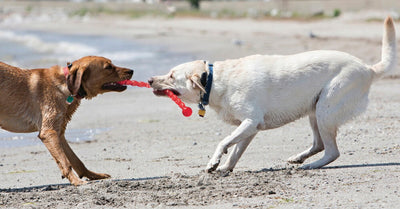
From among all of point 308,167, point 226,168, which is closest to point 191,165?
point 226,168

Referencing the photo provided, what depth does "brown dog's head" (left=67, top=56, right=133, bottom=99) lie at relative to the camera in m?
6.45

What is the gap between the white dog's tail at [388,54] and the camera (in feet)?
21.3

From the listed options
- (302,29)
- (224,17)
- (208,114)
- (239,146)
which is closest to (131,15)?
(224,17)

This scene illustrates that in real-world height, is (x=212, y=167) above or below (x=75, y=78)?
below

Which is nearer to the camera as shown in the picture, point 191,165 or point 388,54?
point 388,54

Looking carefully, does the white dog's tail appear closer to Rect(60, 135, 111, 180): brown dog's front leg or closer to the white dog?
the white dog

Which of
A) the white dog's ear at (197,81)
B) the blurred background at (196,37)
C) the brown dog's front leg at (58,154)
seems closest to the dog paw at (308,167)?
the white dog's ear at (197,81)

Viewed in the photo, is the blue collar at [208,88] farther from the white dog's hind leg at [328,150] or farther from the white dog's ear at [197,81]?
the white dog's hind leg at [328,150]

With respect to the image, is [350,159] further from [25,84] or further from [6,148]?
[6,148]

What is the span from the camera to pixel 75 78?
647cm

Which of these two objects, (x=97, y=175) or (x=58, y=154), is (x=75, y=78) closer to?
(x=58, y=154)

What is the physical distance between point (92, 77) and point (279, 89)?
2.05 meters

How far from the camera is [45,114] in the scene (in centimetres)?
640

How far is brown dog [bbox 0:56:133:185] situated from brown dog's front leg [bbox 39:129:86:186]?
16mm
